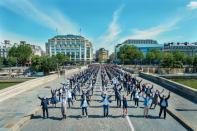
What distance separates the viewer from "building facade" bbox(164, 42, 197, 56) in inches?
7594

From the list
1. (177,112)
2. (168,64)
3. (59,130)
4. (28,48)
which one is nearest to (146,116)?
(177,112)

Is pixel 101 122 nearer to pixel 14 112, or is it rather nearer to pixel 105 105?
pixel 105 105

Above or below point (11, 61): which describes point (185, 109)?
below

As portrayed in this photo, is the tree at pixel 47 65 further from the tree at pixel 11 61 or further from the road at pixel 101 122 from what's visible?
the road at pixel 101 122

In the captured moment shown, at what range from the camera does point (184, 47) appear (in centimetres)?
19525

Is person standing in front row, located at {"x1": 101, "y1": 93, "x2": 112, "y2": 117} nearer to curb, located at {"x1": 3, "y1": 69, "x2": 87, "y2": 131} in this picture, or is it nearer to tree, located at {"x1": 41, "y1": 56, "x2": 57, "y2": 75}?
curb, located at {"x1": 3, "y1": 69, "x2": 87, "y2": 131}

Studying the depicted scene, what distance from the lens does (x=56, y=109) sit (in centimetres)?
1941

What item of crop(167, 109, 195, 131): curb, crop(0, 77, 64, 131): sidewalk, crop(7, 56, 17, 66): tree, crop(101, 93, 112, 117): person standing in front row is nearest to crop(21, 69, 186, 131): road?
crop(167, 109, 195, 131): curb

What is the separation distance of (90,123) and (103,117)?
1.63m

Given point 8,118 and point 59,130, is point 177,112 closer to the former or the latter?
point 59,130

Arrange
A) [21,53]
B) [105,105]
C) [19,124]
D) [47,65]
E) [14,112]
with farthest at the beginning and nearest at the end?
1. [21,53]
2. [47,65]
3. [14,112]
4. [105,105]
5. [19,124]

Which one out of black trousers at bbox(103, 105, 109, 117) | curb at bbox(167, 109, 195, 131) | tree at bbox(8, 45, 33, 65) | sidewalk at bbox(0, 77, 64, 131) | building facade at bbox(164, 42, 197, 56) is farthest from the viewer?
building facade at bbox(164, 42, 197, 56)

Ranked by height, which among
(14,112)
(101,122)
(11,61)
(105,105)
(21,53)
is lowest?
(101,122)

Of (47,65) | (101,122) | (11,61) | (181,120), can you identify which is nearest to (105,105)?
(101,122)
